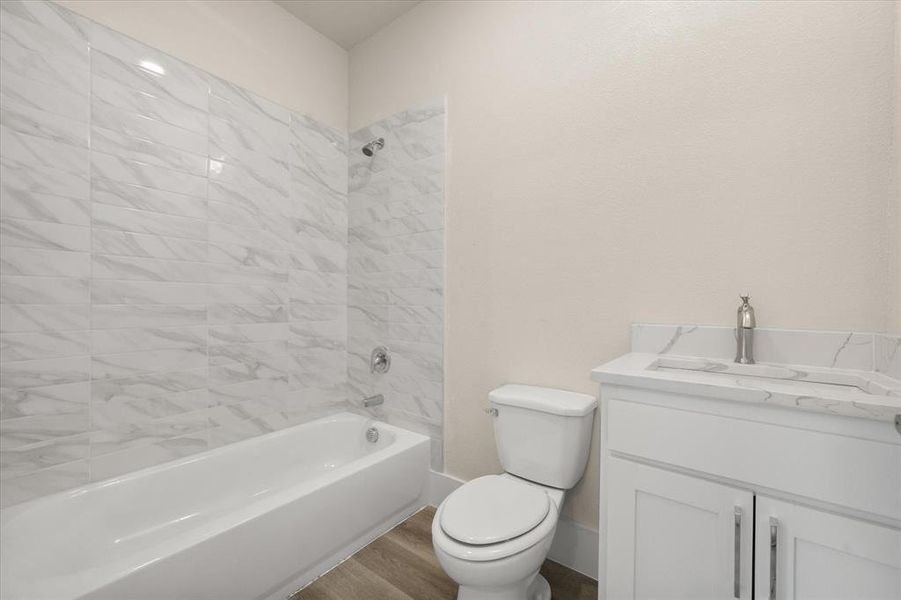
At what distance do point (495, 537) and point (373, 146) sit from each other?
2.09 metres

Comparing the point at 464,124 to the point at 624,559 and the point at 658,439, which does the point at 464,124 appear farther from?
the point at 624,559

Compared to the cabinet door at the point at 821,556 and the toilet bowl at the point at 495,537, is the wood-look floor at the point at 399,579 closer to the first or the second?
the toilet bowl at the point at 495,537

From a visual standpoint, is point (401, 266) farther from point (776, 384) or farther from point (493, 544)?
point (776, 384)

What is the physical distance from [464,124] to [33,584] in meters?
2.22

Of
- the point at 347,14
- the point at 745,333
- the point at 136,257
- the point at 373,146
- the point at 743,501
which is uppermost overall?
the point at 347,14

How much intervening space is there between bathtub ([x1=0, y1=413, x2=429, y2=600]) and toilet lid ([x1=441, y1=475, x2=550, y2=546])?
0.56m

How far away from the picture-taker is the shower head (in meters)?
2.24

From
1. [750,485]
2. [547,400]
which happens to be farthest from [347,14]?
[750,485]

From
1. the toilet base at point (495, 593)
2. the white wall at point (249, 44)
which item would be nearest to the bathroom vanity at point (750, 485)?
the toilet base at point (495, 593)

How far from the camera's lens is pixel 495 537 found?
1.14 m

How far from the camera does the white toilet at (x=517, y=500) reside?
1.13m

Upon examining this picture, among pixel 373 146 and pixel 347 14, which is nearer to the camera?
pixel 347 14

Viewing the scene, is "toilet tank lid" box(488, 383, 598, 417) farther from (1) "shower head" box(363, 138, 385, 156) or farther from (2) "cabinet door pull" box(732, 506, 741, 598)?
(1) "shower head" box(363, 138, 385, 156)

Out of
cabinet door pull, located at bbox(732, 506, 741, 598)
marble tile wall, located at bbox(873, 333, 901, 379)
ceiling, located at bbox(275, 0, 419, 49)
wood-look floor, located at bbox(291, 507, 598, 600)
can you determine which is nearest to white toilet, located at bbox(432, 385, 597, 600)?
wood-look floor, located at bbox(291, 507, 598, 600)
